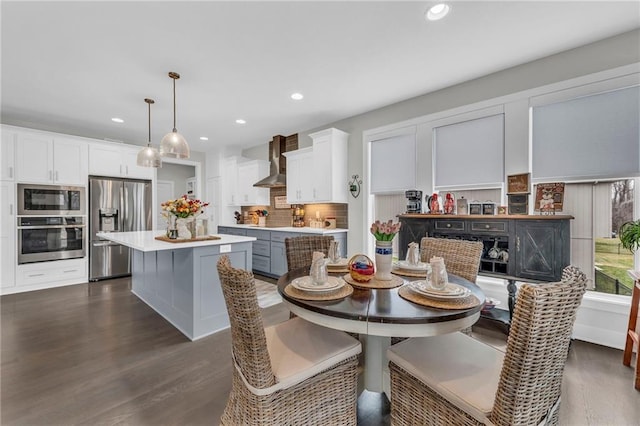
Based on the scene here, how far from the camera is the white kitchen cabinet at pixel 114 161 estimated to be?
476 cm

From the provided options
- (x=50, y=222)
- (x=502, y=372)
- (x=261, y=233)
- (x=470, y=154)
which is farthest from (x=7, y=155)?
(x=470, y=154)

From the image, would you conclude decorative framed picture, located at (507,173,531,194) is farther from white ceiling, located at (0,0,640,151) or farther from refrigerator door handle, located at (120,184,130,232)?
refrigerator door handle, located at (120,184,130,232)

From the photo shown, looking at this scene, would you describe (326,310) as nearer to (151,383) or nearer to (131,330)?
(151,383)

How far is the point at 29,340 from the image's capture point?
2.56m

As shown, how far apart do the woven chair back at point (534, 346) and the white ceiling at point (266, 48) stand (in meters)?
2.14

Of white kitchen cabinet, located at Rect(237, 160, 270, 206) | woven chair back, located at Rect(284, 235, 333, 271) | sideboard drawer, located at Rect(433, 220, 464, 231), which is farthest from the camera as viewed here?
white kitchen cabinet, located at Rect(237, 160, 270, 206)

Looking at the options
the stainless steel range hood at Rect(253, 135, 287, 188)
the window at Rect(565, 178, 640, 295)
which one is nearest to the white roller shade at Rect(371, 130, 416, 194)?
the window at Rect(565, 178, 640, 295)

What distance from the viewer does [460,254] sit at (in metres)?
2.15

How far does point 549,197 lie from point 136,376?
3.93 meters

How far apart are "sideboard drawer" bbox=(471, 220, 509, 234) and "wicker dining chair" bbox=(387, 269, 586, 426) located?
179 centimetres

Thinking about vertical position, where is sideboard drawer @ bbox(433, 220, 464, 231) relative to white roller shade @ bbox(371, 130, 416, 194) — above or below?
below

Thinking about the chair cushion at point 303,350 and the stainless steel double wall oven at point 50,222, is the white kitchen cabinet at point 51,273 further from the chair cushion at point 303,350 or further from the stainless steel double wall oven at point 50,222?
the chair cushion at point 303,350

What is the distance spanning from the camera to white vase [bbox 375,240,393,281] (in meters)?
1.68

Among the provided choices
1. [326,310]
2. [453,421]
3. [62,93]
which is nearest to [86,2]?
[62,93]
